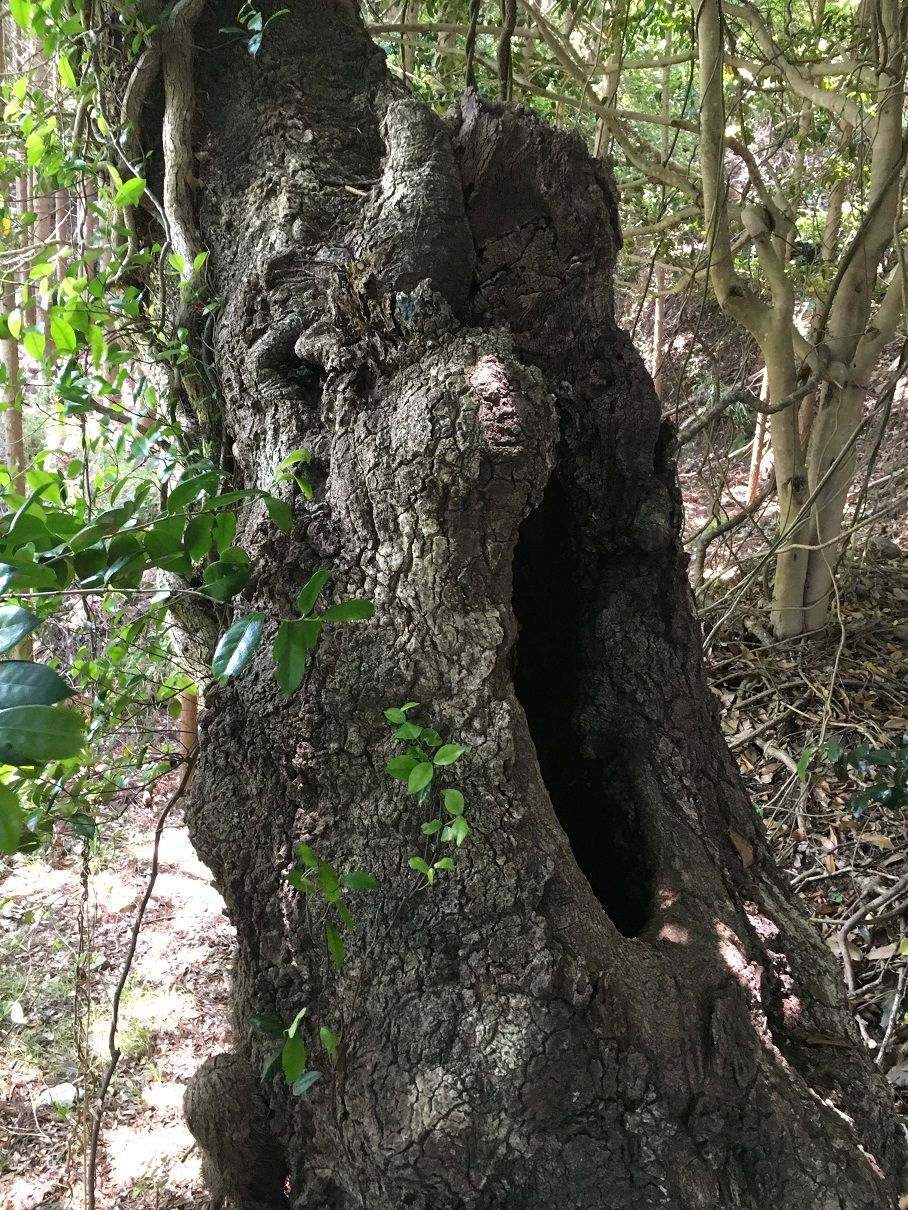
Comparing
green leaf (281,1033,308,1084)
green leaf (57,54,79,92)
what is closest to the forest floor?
green leaf (281,1033,308,1084)

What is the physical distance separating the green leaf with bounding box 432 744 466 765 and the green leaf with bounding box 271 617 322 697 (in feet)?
1.07

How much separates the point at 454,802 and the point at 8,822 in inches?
26.5

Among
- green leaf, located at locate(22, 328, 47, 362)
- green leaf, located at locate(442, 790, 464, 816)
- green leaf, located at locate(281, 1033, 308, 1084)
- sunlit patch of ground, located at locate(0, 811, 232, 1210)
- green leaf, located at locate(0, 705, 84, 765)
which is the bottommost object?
sunlit patch of ground, located at locate(0, 811, 232, 1210)

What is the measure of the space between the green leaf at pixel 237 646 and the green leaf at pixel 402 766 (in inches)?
13.3

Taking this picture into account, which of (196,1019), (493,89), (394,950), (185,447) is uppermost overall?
(493,89)

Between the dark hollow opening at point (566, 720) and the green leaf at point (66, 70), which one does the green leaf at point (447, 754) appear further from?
the green leaf at point (66, 70)

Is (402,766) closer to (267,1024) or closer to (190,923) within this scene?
(267,1024)

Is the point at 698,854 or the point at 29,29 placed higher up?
the point at 29,29

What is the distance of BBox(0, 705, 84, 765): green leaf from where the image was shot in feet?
1.89

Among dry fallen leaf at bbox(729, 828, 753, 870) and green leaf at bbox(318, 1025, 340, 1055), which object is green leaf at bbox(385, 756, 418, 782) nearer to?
green leaf at bbox(318, 1025, 340, 1055)

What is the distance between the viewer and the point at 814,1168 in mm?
1151

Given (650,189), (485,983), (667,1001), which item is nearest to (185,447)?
(485,983)

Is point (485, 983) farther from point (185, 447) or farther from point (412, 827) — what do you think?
point (185, 447)

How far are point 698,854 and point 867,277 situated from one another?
2793 mm
